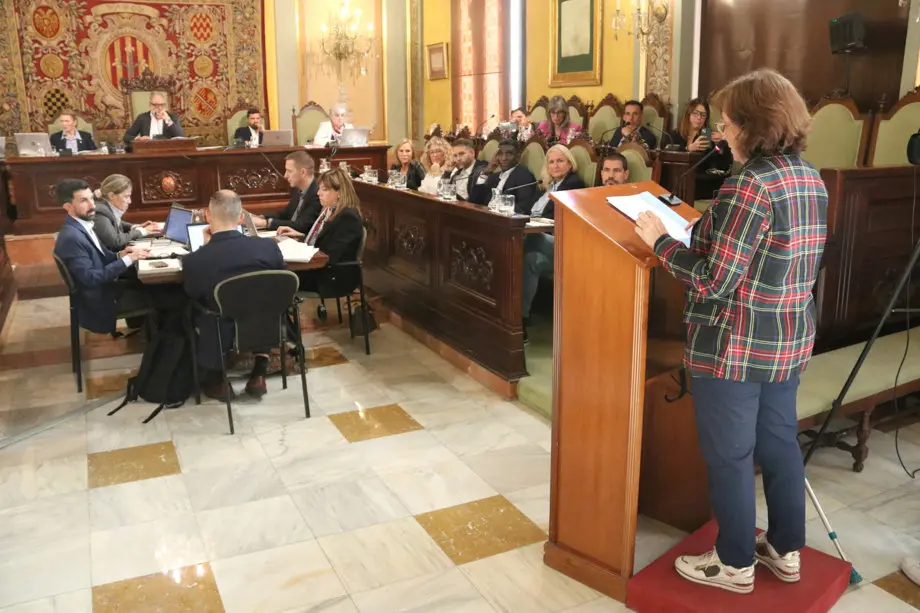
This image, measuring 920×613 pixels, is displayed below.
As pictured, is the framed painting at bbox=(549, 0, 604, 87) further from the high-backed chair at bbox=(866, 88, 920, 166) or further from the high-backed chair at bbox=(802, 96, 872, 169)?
the high-backed chair at bbox=(866, 88, 920, 166)

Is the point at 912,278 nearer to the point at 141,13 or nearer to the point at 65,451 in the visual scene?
the point at 65,451

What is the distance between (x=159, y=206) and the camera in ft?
27.3

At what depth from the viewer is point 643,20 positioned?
8.00m

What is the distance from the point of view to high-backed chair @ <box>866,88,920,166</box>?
5594 millimetres

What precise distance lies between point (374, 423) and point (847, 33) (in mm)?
4750

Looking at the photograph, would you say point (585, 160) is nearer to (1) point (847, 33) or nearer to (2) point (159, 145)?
(1) point (847, 33)

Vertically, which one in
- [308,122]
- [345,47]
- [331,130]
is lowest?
[331,130]

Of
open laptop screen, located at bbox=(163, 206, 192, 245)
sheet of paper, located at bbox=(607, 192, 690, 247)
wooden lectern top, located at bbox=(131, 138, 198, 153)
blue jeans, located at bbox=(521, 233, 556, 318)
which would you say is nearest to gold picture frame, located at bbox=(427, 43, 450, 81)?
wooden lectern top, located at bbox=(131, 138, 198, 153)

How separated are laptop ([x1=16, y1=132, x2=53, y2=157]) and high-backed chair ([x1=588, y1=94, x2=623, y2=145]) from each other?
548 centimetres

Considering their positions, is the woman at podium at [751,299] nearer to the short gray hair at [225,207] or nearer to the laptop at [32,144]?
the short gray hair at [225,207]

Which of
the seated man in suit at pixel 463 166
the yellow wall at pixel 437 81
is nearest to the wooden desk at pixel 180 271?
the seated man in suit at pixel 463 166

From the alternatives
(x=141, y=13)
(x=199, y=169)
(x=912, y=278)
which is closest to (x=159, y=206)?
(x=199, y=169)

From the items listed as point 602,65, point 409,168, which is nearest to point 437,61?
point 602,65

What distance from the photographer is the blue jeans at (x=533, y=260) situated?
4.46 meters
